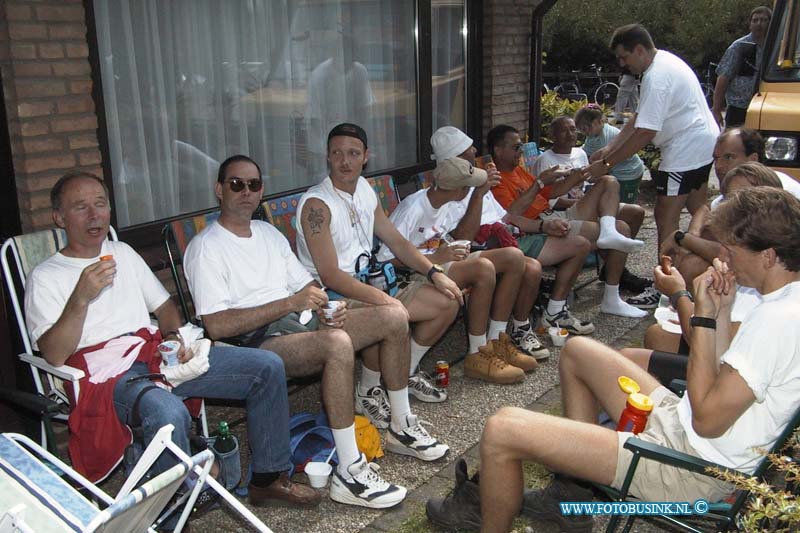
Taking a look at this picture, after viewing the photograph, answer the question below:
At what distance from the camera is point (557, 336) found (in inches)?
197

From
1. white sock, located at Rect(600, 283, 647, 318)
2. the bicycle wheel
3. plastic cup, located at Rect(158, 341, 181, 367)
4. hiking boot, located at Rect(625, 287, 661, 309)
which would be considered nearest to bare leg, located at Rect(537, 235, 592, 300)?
white sock, located at Rect(600, 283, 647, 318)

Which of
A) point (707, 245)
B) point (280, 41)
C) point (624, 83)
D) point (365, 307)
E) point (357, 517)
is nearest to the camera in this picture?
point (357, 517)

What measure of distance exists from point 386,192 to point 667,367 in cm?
242

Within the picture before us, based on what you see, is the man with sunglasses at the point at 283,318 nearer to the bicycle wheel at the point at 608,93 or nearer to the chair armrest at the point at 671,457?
the chair armrest at the point at 671,457

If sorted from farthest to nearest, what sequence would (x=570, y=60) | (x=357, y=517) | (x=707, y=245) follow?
1. (x=570, y=60)
2. (x=707, y=245)
3. (x=357, y=517)

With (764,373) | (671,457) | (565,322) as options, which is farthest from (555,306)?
(764,373)

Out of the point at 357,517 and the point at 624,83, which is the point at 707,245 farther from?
the point at 624,83

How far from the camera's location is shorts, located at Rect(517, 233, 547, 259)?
5.14 m

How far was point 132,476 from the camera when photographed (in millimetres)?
2396

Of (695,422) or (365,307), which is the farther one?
(365,307)

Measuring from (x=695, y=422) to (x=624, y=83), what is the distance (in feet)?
35.9

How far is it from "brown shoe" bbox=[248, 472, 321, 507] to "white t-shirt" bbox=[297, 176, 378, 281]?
111cm

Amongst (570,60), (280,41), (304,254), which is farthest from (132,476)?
(570,60)

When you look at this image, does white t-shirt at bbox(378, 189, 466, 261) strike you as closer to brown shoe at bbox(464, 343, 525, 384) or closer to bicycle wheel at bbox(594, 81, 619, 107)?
brown shoe at bbox(464, 343, 525, 384)
